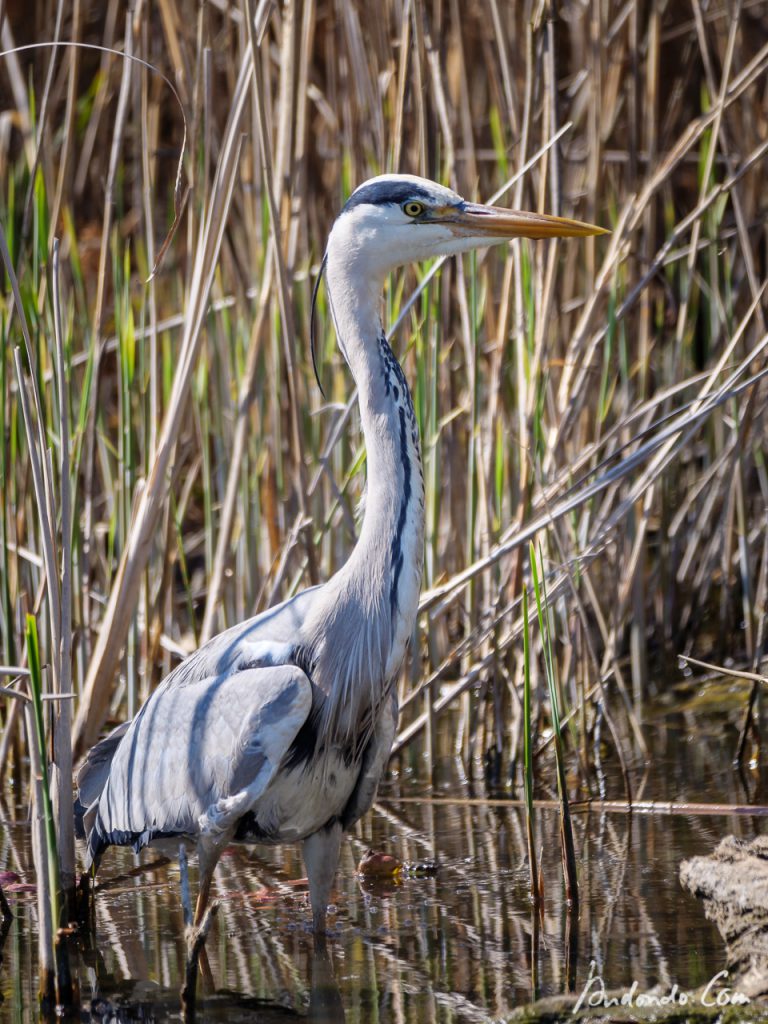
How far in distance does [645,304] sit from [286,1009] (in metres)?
2.71

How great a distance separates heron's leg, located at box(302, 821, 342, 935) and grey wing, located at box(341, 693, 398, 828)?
2.1 inches

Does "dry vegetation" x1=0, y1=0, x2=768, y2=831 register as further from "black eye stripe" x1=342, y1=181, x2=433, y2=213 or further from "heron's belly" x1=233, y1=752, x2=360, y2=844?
"heron's belly" x1=233, y1=752, x2=360, y2=844

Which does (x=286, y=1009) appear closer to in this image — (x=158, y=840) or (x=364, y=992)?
(x=364, y=992)

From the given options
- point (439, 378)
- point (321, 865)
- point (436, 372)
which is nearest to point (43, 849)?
point (321, 865)

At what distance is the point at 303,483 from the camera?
11.9 feet

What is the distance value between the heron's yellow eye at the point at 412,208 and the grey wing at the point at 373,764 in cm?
113

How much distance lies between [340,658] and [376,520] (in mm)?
329

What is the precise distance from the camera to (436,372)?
3.83 meters

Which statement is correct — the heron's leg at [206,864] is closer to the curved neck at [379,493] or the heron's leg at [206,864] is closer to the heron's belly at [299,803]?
the heron's belly at [299,803]

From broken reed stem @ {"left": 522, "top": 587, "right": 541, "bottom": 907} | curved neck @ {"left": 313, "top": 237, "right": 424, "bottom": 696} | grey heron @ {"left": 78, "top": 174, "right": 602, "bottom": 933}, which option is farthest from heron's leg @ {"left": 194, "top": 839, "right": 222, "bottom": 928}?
broken reed stem @ {"left": 522, "top": 587, "right": 541, "bottom": 907}

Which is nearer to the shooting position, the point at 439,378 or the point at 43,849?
the point at 43,849

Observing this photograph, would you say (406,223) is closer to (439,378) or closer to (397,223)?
(397,223)

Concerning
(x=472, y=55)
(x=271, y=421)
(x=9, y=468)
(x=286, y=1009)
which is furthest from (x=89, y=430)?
(x=472, y=55)

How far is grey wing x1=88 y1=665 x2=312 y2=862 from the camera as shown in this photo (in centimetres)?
285
